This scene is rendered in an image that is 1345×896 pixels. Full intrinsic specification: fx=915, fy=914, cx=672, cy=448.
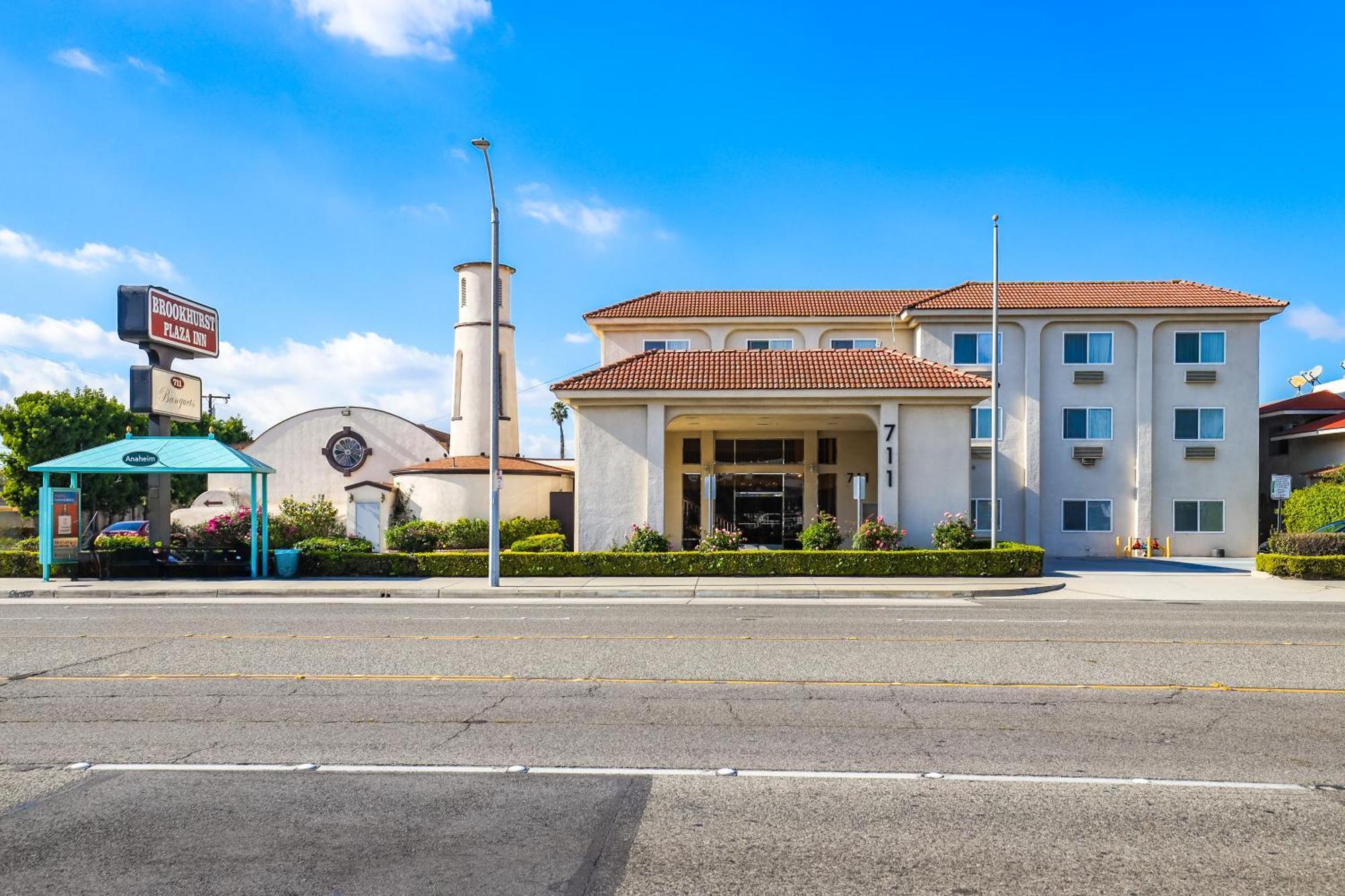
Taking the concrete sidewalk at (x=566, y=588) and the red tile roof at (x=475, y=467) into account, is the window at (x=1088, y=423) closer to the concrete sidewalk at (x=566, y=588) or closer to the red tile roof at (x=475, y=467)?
the concrete sidewalk at (x=566, y=588)

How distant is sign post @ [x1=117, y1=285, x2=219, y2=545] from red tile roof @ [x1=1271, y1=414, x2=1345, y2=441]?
3998 centimetres

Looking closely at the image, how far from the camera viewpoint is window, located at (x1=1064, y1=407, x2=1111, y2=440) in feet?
113

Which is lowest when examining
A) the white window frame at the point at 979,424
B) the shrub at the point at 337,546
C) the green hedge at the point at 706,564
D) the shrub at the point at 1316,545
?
the green hedge at the point at 706,564

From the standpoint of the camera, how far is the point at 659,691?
941 centimetres

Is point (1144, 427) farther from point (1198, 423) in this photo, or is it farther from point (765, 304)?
point (765, 304)

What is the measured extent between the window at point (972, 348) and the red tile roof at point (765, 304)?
98.3 inches

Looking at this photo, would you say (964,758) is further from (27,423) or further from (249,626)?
(27,423)

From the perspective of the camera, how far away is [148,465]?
23.1 m

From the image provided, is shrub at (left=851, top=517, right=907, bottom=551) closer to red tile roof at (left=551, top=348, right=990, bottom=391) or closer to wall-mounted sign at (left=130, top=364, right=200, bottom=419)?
red tile roof at (left=551, top=348, right=990, bottom=391)

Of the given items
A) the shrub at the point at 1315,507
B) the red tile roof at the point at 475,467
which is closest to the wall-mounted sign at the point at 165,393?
the red tile roof at the point at 475,467

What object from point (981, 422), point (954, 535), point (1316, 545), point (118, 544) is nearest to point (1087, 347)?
point (981, 422)

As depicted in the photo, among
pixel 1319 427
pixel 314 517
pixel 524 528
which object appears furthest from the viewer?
pixel 314 517

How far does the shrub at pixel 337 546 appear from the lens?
81.3 feet

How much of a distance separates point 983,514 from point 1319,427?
14.1m
